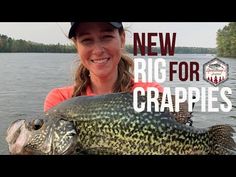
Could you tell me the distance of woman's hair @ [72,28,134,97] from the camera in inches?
208

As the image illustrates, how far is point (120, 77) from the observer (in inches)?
211

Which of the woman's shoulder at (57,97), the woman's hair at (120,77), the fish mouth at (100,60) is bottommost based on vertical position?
the woman's shoulder at (57,97)

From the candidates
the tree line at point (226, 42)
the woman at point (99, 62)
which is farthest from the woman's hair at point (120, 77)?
the tree line at point (226, 42)

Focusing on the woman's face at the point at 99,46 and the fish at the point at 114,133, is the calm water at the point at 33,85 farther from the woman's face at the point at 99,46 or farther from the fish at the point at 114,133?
the fish at the point at 114,133

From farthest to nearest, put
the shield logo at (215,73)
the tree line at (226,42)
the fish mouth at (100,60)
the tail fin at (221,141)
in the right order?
1. the tree line at (226,42)
2. the shield logo at (215,73)
3. the fish mouth at (100,60)
4. the tail fin at (221,141)

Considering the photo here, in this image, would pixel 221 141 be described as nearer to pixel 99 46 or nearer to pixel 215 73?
pixel 99 46

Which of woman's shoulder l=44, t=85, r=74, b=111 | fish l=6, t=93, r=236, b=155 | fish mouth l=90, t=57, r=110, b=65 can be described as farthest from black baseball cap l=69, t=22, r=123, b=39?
fish l=6, t=93, r=236, b=155

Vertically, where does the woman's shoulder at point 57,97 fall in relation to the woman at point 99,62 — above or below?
below

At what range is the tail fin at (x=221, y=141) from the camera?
13.1ft

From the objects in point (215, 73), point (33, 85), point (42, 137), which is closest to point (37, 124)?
point (42, 137)
